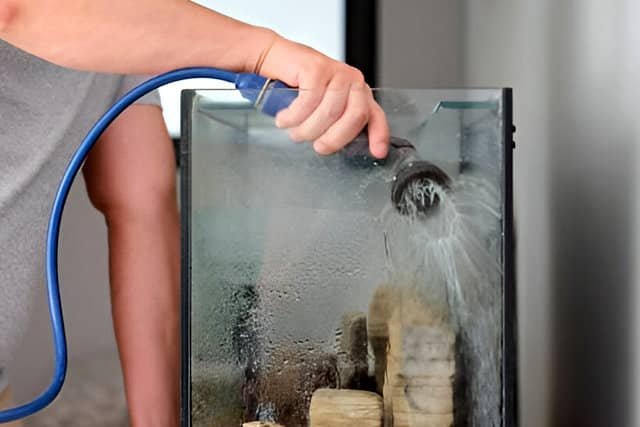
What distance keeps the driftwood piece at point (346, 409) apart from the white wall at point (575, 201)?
0.19m

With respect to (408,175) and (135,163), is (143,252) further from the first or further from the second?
(408,175)

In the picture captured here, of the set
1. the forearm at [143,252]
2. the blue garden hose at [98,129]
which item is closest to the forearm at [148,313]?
the forearm at [143,252]

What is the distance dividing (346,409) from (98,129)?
28 cm

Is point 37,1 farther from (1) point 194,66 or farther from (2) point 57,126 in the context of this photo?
(2) point 57,126

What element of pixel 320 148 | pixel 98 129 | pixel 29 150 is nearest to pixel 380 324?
pixel 320 148

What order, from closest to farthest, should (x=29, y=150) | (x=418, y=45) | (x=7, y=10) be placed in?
(x=7, y=10), (x=29, y=150), (x=418, y=45)

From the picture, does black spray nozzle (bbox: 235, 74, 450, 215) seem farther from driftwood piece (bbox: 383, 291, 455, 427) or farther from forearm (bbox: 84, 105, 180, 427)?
forearm (bbox: 84, 105, 180, 427)

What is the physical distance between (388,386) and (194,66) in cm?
27

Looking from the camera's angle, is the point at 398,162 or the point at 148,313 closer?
the point at 398,162

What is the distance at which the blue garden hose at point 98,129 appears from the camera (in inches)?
26.6

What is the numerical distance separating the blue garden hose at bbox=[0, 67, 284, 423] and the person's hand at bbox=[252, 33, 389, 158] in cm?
1

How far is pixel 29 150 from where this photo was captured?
0.84 meters

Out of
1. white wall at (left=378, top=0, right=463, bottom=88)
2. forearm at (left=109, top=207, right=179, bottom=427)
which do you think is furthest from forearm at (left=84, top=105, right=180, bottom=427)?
white wall at (left=378, top=0, right=463, bottom=88)

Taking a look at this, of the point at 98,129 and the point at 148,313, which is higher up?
the point at 98,129
